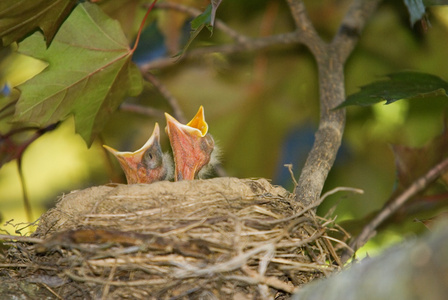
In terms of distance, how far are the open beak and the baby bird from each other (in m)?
0.06

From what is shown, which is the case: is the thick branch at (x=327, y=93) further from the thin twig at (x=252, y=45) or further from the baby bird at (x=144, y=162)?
the baby bird at (x=144, y=162)

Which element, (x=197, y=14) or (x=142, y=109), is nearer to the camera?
(x=197, y=14)

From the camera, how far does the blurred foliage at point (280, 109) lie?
267cm

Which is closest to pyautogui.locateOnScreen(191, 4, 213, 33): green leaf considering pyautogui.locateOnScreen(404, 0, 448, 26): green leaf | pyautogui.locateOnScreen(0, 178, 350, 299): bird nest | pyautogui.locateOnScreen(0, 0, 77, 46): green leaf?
pyautogui.locateOnScreen(0, 178, 350, 299): bird nest

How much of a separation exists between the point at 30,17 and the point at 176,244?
85cm

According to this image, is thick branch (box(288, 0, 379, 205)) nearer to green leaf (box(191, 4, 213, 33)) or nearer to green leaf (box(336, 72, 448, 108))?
green leaf (box(336, 72, 448, 108))

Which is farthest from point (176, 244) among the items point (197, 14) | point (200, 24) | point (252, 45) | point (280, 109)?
point (280, 109)

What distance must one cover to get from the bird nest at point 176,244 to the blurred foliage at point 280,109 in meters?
1.19

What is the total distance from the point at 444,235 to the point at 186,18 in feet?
6.62

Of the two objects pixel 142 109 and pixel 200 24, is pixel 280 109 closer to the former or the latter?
pixel 142 109

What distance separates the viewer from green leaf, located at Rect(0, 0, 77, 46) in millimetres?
1568

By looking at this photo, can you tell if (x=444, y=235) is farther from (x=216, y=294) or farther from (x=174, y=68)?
(x=174, y=68)

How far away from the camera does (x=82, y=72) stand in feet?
5.97

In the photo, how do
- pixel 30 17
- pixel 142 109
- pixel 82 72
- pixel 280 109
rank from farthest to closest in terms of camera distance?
pixel 280 109 → pixel 142 109 → pixel 82 72 → pixel 30 17
